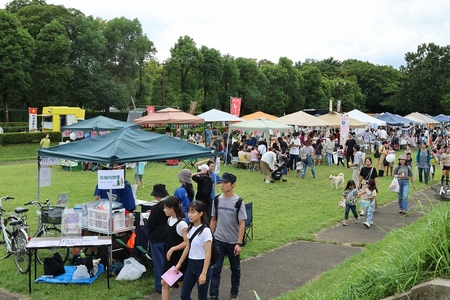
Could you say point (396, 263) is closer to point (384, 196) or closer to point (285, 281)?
point (285, 281)

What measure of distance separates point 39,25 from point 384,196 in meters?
38.5

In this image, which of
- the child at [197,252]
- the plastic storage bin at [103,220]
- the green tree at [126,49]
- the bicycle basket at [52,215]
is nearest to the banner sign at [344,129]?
the plastic storage bin at [103,220]

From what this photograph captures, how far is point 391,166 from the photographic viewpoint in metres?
19.5

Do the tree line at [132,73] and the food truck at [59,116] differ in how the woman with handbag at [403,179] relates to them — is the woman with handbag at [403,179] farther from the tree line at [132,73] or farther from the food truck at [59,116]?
the tree line at [132,73]

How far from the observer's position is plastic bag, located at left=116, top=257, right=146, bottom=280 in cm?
662

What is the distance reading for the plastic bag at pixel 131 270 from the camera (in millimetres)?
6621

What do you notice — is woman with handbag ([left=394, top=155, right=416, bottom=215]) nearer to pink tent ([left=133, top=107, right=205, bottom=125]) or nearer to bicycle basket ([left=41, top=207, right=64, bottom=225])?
bicycle basket ([left=41, top=207, right=64, bottom=225])

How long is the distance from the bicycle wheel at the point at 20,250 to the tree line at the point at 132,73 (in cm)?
3079

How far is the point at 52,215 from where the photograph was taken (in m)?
7.64

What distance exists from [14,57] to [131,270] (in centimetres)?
3283

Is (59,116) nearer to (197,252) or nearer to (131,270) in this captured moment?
(131,270)

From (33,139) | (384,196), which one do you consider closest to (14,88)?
(33,139)

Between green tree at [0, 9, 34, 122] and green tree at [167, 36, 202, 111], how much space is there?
15209 millimetres

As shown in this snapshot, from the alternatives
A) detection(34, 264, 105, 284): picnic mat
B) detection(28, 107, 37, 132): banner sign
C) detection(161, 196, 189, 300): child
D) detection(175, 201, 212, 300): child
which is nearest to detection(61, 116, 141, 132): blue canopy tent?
detection(34, 264, 105, 284): picnic mat
